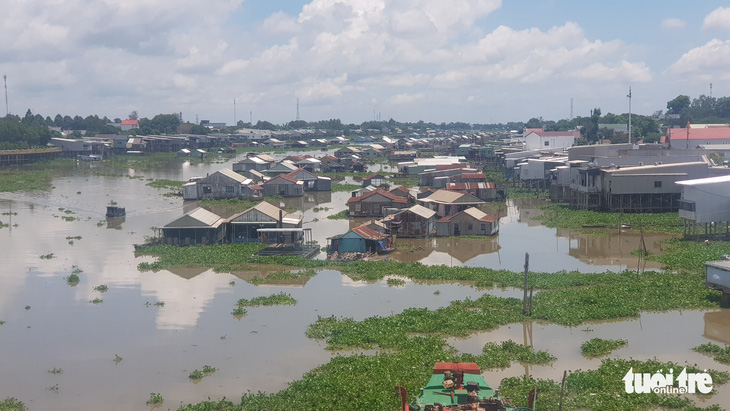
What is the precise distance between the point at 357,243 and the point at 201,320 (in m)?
12.6

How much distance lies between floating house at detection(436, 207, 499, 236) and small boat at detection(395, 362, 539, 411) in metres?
26.1

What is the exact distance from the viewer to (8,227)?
4594 cm

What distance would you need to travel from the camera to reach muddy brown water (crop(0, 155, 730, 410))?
19.3m

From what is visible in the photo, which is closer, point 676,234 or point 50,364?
point 50,364

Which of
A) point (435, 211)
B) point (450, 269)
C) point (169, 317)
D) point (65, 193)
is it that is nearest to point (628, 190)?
point (435, 211)

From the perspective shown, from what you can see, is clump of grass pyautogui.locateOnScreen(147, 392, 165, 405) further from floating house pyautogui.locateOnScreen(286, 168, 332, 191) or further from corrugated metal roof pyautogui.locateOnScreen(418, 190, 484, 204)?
floating house pyautogui.locateOnScreen(286, 168, 332, 191)

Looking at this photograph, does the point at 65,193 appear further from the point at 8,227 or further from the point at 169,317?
the point at 169,317

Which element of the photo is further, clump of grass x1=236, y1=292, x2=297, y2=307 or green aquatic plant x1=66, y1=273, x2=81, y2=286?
green aquatic plant x1=66, y1=273, x2=81, y2=286

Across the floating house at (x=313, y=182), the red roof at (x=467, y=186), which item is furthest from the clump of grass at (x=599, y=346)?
the floating house at (x=313, y=182)

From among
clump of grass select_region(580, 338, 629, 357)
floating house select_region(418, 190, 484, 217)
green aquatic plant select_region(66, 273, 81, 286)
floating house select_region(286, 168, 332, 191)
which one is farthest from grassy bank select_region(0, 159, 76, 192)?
clump of grass select_region(580, 338, 629, 357)

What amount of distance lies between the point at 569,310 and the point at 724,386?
7208 mm

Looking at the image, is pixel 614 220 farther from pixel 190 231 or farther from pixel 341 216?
pixel 190 231

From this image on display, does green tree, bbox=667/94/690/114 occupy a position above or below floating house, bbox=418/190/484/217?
above

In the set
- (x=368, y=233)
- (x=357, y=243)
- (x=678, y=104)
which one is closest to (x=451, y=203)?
(x=368, y=233)
